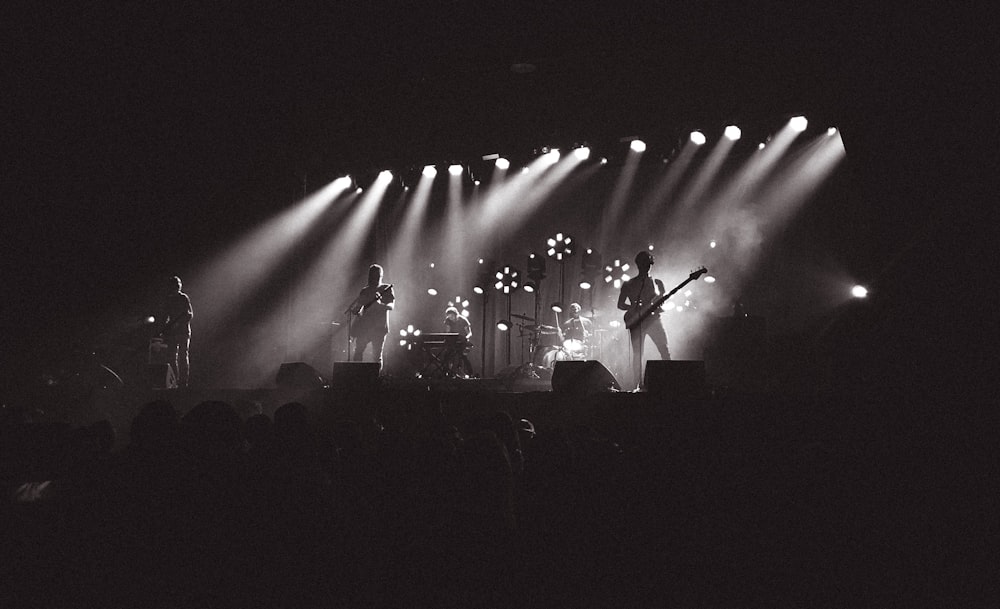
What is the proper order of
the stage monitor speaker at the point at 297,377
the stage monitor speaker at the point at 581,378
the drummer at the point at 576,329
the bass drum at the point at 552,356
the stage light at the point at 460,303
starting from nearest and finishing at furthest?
the stage monitor speaker at the point at 581,378
the stage monitor speaker at the point at 297,377
the bass drum at the point at 552,356
the drummer at the point at 576,329
the stage light at the point at 460,303

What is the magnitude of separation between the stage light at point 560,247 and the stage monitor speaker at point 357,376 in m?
6.74

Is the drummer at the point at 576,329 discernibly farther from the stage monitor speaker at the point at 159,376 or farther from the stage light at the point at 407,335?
the stage monitor speaker at the point at 159,376

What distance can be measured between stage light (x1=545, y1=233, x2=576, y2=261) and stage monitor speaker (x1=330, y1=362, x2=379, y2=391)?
674 cm

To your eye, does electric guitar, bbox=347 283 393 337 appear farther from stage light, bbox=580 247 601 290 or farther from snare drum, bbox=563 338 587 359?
stage light, bbox=580 247 601 290

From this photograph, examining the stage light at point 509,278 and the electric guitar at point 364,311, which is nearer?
the electric guitar at point 364,311

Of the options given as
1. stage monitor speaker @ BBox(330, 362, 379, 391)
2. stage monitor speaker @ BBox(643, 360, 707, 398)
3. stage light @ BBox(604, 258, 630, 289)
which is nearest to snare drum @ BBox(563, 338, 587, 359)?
stage light @ BBox(604, 258, 630, 289)

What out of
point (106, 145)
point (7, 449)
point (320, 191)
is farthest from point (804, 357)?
point (320, 191)

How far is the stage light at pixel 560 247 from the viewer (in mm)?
13414

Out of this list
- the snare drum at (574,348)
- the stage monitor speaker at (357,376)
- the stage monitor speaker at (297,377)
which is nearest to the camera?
the stage monitor speaker at (357,376)

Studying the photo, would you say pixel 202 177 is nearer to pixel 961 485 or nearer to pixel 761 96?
pixel 761 96

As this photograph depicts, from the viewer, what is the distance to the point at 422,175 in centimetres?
1529

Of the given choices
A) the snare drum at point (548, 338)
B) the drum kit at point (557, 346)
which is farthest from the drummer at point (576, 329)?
the snare drum at point (548, 338)

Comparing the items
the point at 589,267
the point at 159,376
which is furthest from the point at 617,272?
the point at 159,376

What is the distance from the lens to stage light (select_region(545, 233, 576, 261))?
13414mm
